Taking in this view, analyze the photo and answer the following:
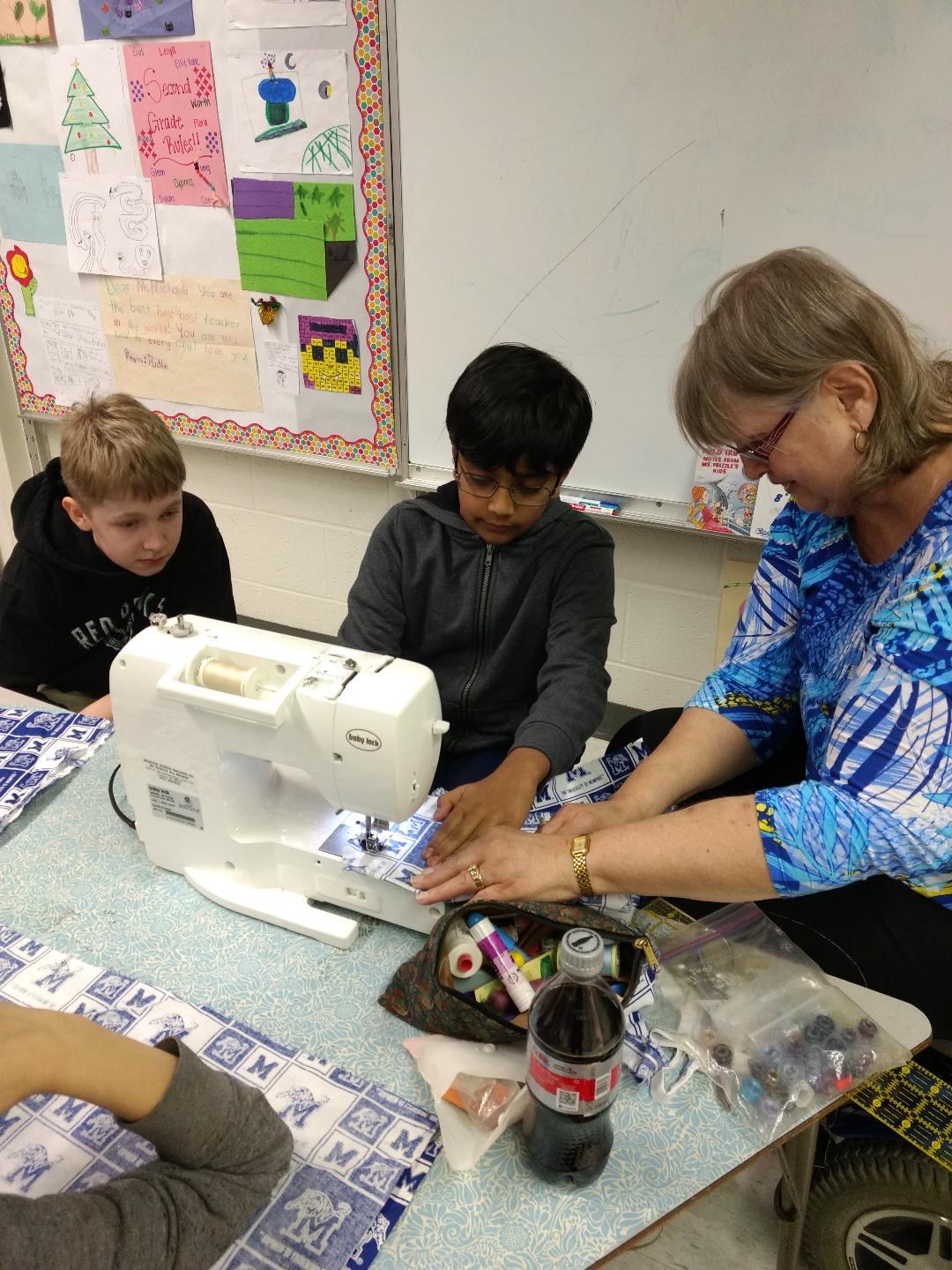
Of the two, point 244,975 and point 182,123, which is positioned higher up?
point 182,123

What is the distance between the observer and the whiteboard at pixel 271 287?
6.79 ft

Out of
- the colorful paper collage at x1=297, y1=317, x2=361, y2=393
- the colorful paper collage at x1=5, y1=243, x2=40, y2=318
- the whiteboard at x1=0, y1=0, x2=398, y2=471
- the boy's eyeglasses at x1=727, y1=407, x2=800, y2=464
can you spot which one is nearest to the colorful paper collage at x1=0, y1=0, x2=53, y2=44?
the whiteboard at x1=0, y1=0, x2=398, y2=471

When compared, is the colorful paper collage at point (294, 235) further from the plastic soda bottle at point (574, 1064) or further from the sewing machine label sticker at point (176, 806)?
the plastic soda bottle at point (574, 1064)

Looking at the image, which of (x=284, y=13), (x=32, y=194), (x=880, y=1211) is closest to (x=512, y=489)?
(x=880, y=1211)

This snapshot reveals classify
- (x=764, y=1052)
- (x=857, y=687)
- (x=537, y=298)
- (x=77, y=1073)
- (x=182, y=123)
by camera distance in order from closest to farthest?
1. (x=77, y=1073)
2. (x=764, y=1052)
3. (x=857, y=687)
4. (x=537, y=298)
5. (x=182, y=123)

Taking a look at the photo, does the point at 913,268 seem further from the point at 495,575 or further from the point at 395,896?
the point at 395,896

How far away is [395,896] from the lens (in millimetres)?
951

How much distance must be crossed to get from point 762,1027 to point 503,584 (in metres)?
0.80

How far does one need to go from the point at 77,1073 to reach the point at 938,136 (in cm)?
203

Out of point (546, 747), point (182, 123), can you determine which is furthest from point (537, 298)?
point (546, 747)

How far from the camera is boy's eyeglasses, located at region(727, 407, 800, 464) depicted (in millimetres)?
931

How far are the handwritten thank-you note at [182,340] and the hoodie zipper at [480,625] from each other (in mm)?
1414

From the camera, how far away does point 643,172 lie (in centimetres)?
187

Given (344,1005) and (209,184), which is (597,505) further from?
(344,1005)
